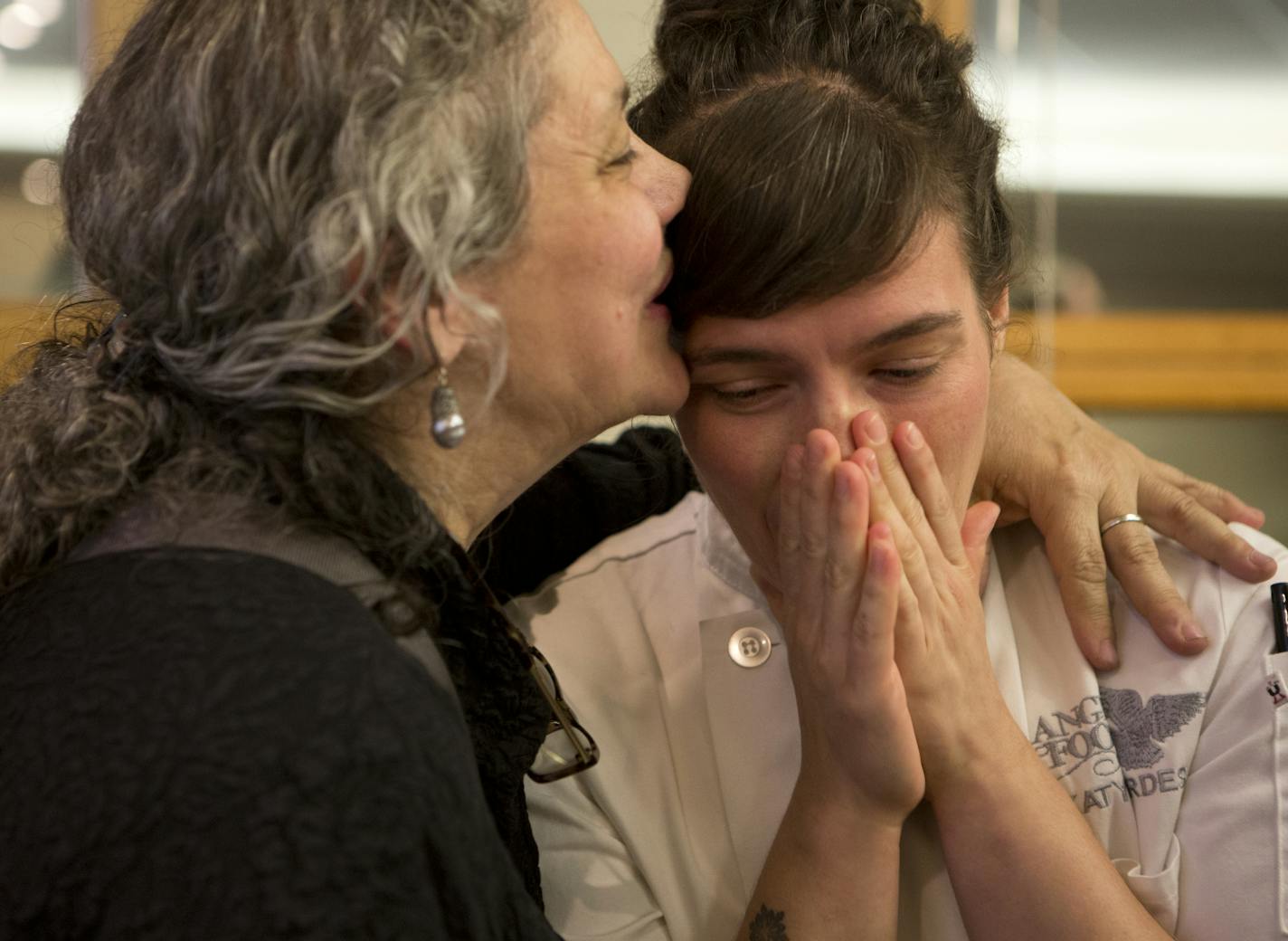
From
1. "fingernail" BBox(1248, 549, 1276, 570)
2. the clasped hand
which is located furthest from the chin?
"fingernail" BBox(1248, 549, 1276, 570)

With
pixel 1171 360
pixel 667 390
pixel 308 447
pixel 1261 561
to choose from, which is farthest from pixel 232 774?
pixel 1171 360

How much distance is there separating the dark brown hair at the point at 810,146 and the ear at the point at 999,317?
0.02 meters

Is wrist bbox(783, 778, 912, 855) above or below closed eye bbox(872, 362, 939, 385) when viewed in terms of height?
below

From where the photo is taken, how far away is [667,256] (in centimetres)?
126

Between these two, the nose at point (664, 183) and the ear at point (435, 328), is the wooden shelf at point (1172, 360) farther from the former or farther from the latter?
the ear at point (435, 328)

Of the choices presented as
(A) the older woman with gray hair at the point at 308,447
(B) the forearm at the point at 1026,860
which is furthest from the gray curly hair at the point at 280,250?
(B) the forearm at the point at 1026,860

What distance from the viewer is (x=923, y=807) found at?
1298 millimetres

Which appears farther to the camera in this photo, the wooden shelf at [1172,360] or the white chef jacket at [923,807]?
the wooden shelf at [1172,360]

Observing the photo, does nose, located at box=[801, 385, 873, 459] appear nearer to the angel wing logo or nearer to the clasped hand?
the clasped hand

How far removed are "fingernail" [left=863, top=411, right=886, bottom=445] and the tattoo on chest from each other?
44 cm

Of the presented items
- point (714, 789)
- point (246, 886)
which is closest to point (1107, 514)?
point (714, 789)

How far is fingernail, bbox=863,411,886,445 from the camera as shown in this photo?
121 centimetres

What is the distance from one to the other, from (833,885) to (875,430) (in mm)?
415

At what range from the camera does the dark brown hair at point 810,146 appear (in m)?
1.21
